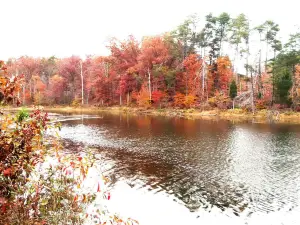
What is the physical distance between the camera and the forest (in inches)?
2229

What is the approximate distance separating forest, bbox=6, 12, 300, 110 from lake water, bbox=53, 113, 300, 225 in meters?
27.6

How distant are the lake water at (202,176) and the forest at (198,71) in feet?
90.7

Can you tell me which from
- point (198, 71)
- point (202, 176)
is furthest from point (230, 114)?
point (202, 176)

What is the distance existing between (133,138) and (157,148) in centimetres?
576

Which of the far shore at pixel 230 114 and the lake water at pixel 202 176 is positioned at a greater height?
the far shore at pixel 230 114

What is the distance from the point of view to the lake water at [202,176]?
12836 millimetres

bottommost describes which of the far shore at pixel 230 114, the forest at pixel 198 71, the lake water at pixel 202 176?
the lake water at pixel 202 176

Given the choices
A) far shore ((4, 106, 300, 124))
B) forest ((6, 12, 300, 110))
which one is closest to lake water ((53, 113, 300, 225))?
far shore ((4, 106, 300, 124))

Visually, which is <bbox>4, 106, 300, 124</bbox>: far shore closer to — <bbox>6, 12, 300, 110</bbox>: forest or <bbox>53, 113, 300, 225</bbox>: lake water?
<bbox>6, 12, 300, 110</bbox>: forest

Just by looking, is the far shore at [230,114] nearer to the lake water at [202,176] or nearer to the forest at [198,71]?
the forest at [198,71]

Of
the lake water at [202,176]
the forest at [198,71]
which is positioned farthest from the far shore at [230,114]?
the lake water at [202,176]

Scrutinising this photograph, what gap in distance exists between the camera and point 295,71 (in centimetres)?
5659

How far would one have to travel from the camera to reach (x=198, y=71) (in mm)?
65188

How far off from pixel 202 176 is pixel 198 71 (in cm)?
4967
